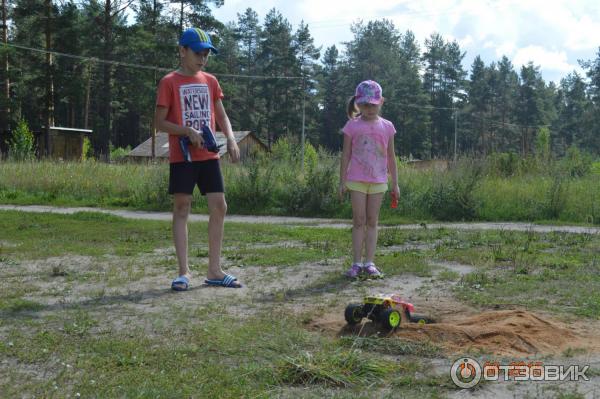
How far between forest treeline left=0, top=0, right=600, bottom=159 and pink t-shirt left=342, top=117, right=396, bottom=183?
118 feet

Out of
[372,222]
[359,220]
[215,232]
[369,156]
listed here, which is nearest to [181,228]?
[215,232]

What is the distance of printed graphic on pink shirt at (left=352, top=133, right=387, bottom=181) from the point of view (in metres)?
6.61

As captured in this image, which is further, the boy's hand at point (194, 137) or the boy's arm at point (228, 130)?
the boy's arm at point (228, 130)

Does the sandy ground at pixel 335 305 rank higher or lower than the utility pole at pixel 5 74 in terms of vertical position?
lower

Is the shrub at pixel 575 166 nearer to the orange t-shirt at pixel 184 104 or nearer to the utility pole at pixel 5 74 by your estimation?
the orange t-shirt at pixel 184 104

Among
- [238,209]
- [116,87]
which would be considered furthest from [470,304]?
[116,87]

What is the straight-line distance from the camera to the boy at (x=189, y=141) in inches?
226

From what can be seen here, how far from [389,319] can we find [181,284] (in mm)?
2174

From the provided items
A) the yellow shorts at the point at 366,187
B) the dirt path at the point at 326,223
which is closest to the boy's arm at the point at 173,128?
the yellow shorts at the point at 366,187

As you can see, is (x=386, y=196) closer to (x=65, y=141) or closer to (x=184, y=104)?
(x=184, y=104)

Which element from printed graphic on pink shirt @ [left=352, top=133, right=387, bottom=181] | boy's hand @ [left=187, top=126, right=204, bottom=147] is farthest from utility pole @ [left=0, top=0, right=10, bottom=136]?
boy's hand @ [left=187, top=126, right=204, bottom=147]

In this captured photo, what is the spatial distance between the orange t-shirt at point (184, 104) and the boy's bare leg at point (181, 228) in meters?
0.35

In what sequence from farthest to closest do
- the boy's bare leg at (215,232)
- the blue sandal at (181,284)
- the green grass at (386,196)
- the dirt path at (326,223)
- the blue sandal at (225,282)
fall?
1. the green grass at (386,196)
2. the dirt path at (326,223)
3. the boy's bare leg at (215,232)
4. the blue sandal at (225,282)
5. the blue sandal at (181,284)

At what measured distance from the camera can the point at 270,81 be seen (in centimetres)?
7006
